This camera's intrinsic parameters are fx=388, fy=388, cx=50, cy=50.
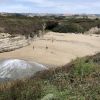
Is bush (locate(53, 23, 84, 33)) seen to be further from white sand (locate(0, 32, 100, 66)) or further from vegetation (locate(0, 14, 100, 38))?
white sand (locate(0, 32, 100, 66))

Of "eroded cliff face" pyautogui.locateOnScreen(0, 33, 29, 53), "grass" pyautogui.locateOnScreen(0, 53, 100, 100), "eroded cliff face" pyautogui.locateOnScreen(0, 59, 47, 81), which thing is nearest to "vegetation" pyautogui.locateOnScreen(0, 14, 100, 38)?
"eroded cliff face" pyautogui.locateOnScreen(0, 33, 29, 53)

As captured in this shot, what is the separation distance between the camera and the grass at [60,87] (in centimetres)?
890

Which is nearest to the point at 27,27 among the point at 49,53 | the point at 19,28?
the point at 19,28

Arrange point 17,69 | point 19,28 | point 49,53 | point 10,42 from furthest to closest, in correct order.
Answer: point 19,28, point 10,42, point 49,53, point 17,69

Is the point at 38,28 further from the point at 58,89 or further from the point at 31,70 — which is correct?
the point at 58,89

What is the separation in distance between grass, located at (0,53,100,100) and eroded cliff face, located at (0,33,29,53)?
593 inches

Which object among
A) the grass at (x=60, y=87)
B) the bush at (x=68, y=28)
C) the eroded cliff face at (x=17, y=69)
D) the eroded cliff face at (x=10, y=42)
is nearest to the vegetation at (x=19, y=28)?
the eroded cliff face at (x=10, y=42)

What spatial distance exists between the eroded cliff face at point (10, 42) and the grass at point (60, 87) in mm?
15050

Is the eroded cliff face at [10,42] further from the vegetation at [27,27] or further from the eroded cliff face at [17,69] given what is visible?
the eroded cliff face at [17,69]

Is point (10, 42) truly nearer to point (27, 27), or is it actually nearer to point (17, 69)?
point (27, 27)

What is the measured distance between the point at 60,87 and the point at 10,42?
A: 17998 millimetres

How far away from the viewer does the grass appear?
29.2ft

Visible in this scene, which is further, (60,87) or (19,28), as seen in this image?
(19,28)

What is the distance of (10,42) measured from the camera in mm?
27297
